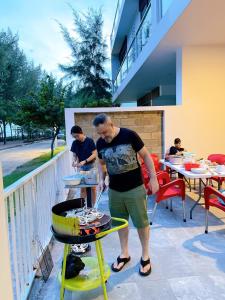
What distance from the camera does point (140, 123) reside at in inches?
259

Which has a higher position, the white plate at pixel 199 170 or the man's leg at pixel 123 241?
the white plate at pixel 199 170

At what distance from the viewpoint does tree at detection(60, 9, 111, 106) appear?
53.6 feet

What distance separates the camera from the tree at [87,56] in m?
16.3

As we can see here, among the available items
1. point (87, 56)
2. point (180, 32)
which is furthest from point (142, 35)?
point (87, 56)

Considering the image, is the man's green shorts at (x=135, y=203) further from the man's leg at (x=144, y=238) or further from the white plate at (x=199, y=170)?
the white plate at (x=199, y=170)

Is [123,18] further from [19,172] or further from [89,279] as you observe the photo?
[89,279]

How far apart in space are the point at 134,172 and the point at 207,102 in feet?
15.8

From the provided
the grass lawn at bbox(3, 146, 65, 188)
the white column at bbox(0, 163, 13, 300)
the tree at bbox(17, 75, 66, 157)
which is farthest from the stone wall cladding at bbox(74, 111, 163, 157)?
the tree at bbox(17, 75, 66, 157)

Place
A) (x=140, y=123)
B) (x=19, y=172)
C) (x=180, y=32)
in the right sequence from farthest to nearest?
(x=19, y=172), (x=140, y=123), (x=180, y=32)

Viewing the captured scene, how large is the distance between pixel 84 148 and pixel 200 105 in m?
3.72

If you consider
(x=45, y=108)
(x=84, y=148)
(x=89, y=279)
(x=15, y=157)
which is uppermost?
(x=45, y=108)

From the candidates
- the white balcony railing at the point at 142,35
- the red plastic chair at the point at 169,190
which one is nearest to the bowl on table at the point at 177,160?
the red plastic chair at the point at 169,190

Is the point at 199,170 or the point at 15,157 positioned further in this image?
the point at 15,157

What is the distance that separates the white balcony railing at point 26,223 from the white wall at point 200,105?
4.16 metres
